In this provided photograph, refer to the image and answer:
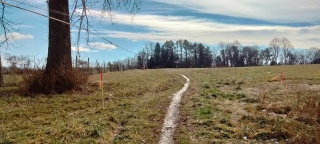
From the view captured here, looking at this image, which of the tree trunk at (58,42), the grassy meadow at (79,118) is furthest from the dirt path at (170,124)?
the tree trunk at (58,42)

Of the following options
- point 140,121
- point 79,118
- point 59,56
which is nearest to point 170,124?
point 140,121

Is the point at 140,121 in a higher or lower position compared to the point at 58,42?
lower

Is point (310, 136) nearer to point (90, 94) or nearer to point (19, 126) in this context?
point (19, 126)

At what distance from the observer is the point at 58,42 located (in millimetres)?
19609

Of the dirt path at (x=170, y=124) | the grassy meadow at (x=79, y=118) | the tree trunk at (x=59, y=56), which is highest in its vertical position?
the tree trunk at (x=59, y=56)

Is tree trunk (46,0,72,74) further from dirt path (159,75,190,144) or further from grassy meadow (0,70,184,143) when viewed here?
dirt path (159,75,190,144)

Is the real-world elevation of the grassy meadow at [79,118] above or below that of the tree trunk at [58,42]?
below

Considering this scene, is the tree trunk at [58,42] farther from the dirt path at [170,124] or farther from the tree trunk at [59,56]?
the dirt path at [170,124]

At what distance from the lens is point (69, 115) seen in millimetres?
13047

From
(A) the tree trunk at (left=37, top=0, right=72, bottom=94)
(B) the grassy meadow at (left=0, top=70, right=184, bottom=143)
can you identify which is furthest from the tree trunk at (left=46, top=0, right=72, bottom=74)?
(B) the grassy meadow at (left=0, top=70, right=184, bottom=143)

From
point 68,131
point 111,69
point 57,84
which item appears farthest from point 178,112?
point 111,69

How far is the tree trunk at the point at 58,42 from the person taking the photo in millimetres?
19328

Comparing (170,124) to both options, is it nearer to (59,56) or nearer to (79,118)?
(79,118)

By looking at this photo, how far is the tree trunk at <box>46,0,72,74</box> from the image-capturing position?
63.4 ft
